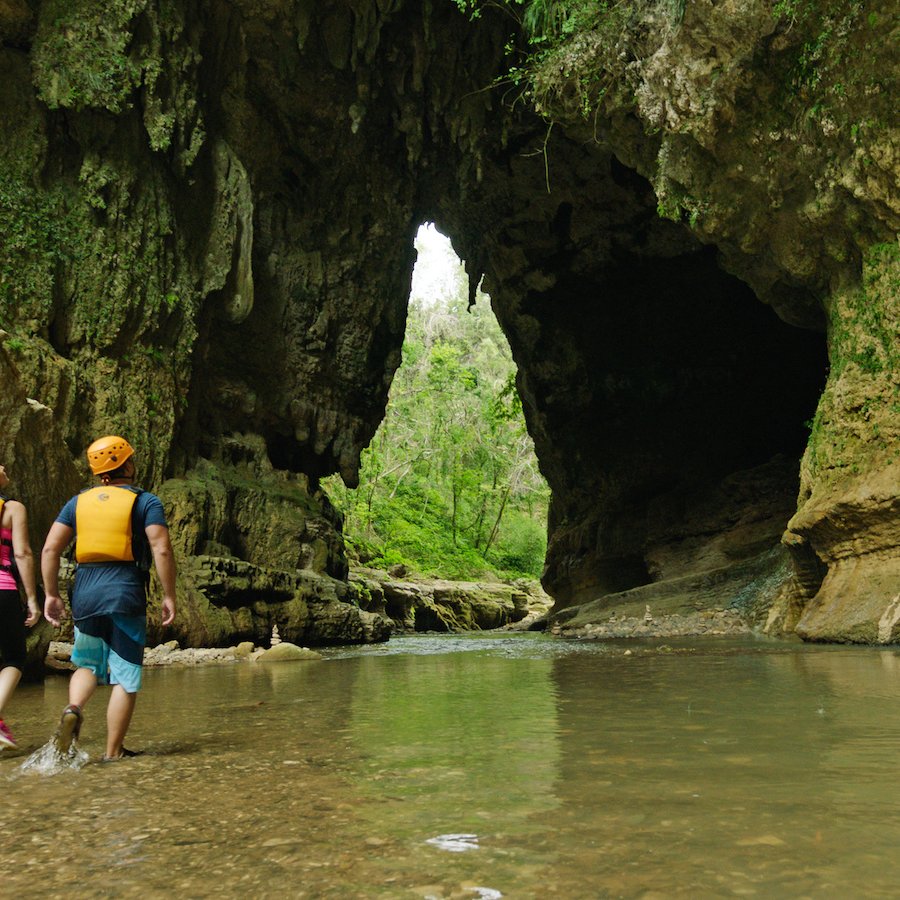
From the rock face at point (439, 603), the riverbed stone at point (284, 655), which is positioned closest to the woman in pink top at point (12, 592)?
the riverbed stone at point (284, 655)

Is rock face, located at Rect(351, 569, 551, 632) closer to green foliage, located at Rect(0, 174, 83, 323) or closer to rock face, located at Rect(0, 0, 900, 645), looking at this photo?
rock face, located at Rect(0, 0, 900, 645)

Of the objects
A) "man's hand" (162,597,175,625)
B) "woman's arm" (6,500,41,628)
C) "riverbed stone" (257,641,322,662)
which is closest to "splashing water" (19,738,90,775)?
"man's hand" (162,597,175,625)

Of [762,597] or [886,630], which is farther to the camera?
[762,597]

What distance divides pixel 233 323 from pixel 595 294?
397 inches

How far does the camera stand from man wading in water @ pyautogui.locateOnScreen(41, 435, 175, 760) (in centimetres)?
317

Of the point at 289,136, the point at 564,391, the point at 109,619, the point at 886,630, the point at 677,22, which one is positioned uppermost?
the point at 289,136

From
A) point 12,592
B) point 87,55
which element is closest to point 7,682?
point 12,592

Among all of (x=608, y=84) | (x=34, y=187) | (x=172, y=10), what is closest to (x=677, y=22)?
(x=608, y=84)

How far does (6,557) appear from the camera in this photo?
3625mm

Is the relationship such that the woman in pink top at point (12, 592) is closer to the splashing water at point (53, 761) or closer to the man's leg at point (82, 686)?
the man's leg at point (82, 686)

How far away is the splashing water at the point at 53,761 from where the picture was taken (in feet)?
8.86

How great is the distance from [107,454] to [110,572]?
504 millimetres

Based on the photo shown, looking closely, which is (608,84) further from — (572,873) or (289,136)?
(572,873)

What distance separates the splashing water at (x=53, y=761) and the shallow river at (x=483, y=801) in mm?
47
